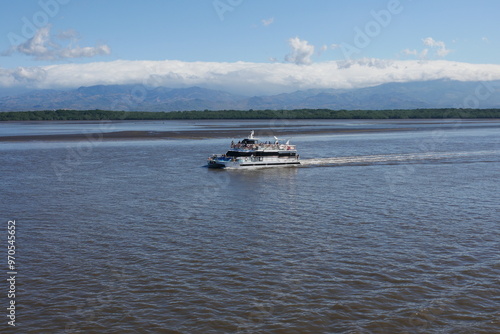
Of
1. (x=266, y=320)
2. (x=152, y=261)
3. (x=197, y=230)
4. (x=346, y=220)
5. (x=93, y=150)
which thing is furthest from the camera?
(x=93, y=150)

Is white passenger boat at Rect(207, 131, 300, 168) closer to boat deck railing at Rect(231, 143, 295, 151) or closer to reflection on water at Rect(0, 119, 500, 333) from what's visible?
boat deck railing at Rect(231, 143, 295, 151)

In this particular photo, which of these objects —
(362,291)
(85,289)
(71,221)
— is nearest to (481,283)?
(362,291)

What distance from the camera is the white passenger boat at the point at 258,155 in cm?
6613

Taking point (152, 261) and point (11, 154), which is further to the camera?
point (11, 154)

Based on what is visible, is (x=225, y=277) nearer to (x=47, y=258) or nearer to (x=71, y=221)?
(x=47, y=258)

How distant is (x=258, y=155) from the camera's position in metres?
68.2

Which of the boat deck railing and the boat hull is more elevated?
the boat deck railing

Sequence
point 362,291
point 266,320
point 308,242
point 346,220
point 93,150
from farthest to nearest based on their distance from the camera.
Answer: point 93,150
point 346,220
point 308,242
point 362,291
point 266,320

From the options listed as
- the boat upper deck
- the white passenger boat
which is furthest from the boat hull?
the boat upper deck

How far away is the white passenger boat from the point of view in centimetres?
6613

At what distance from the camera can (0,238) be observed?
94.2 ft

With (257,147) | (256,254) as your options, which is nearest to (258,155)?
(257,147)

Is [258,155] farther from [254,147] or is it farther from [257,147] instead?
[254,147]

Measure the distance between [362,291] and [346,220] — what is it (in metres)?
12.4
